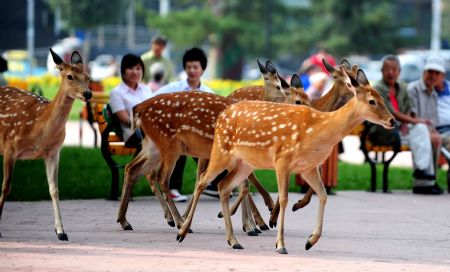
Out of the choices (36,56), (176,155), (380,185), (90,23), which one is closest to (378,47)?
(90,23)

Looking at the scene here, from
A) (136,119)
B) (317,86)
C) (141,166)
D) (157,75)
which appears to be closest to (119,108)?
(136,119)

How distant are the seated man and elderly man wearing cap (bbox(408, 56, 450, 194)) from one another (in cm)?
23

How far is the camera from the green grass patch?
1625 cm

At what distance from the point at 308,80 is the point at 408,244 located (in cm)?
1027

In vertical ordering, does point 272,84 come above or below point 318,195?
above

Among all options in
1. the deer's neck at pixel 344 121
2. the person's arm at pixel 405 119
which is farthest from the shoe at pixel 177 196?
the deer's neck at pixel 344 121

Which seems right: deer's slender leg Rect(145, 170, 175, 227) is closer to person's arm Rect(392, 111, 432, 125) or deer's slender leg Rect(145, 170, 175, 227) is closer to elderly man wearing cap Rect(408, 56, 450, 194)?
person's arm Rect(392, 111, 432, 125)

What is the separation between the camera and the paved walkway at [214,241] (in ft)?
34.4

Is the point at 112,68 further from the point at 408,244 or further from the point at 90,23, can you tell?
the point at 408,244

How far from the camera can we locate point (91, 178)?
18.1 metres

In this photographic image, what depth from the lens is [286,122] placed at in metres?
11.5

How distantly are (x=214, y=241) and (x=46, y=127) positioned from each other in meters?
1.87

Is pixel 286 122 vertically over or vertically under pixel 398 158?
over

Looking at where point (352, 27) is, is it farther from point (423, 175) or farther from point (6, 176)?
point (6, 176)
